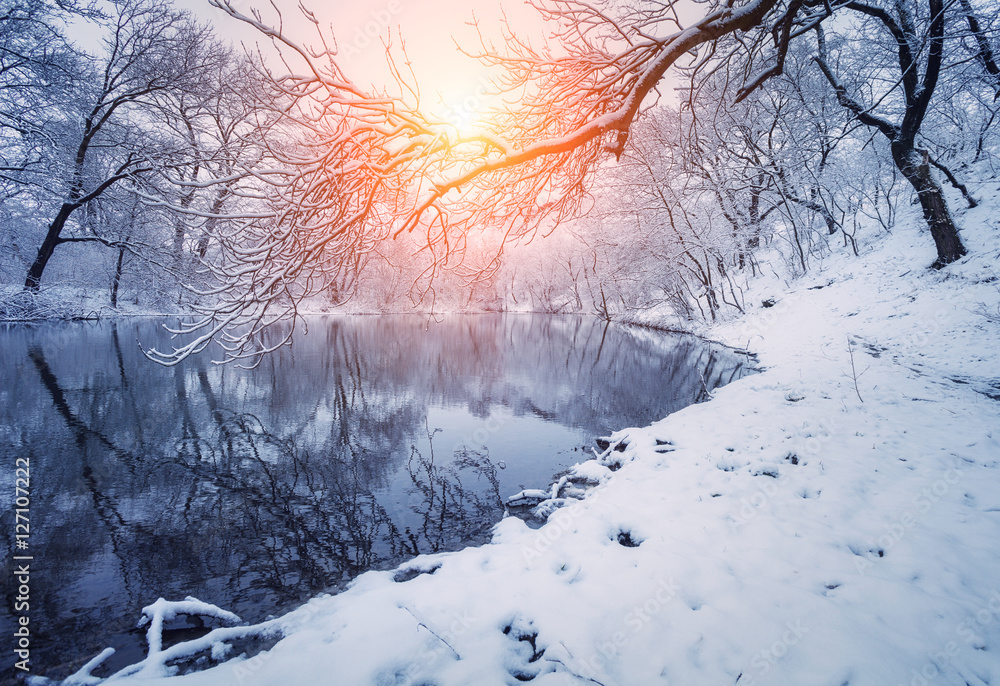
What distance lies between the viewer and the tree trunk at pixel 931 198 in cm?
887

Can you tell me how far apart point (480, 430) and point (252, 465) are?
160 inches

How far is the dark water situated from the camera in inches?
137

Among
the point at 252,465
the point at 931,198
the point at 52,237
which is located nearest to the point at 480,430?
the point at 252,465

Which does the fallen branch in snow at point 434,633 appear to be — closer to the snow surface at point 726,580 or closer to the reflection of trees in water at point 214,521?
the snow surface at point 726,580

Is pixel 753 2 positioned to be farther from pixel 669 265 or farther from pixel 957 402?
pixel 669 265

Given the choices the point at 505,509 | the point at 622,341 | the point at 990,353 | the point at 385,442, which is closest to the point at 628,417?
the point at 505,509

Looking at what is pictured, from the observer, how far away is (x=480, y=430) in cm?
801

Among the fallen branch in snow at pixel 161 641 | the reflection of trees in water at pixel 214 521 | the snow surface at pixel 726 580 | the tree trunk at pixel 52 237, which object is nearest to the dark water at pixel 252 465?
the reflection of trees in water at pixel 214 521

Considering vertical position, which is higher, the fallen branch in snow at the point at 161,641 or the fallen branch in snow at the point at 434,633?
the fallen branch in snow at the point at 434,633

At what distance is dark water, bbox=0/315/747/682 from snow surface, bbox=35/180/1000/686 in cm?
84

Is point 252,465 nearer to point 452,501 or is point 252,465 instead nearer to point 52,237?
point 452,501

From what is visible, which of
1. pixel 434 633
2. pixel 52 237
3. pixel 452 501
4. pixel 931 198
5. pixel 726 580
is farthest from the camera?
pixel 52 237

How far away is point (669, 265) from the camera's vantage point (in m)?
21.7

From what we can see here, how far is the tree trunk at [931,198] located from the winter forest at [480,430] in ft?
0.24
